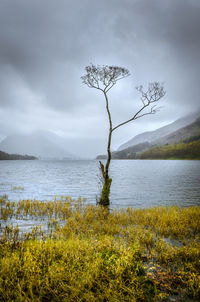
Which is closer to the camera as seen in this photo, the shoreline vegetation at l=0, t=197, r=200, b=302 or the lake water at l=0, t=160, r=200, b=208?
the shoreline vegetation at l=0, t=197, r=200, b=302

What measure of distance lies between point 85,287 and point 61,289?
0.69 m

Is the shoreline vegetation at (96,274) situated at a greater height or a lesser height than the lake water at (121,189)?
greater

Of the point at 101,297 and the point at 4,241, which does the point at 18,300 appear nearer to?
the point at 101,297

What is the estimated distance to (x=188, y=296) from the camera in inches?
221

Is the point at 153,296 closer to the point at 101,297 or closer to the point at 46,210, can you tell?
the point at 101,297

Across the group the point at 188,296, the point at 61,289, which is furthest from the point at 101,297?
the point at 188,296

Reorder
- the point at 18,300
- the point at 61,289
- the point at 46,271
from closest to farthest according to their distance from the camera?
1. the point at 18,300
2. the point at 61,289
3. the point at 46,271

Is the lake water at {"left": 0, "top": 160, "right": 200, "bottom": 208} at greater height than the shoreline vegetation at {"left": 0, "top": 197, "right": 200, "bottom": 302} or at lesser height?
lesser

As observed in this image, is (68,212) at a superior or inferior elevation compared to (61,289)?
inferior

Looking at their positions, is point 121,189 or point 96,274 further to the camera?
point 121,189

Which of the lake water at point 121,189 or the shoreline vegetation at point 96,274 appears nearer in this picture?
the shoreline vegetation at point 96,274

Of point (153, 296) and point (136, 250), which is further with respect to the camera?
point (136, 250)

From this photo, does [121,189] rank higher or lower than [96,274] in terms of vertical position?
lower

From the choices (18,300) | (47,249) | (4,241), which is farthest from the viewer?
(4,241)
